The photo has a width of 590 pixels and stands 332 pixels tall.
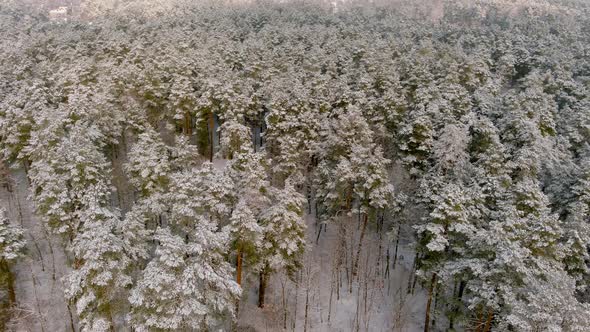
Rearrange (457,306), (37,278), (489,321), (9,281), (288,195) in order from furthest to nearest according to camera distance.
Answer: (37,278), (288,195), (9,281), (457,306), (489,321)

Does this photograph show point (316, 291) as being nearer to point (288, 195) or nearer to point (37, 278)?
point (288, 195)

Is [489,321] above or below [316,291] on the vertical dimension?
above

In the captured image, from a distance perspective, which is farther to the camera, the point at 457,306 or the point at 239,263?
the point at 239,263

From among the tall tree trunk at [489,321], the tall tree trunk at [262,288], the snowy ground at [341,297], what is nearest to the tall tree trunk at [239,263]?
the snowy ground at [341,297]

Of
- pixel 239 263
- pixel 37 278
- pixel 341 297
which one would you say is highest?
pixel 239 263

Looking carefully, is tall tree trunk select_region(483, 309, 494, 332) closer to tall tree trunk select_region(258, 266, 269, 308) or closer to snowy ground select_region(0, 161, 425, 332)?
snowy ground select_region(0, 161, 425, 332)

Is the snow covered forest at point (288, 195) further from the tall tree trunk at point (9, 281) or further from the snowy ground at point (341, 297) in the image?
the tall tree trunk at point (9, 281)

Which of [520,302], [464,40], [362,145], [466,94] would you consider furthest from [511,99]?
[464,40]

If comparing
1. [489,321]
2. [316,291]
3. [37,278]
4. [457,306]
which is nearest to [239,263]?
[316,291]

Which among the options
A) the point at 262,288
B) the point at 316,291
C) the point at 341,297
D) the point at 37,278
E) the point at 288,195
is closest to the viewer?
the point at 288,195

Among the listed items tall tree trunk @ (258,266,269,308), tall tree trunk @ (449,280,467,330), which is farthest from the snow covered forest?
tall tree trunk @ (449,280,467,330)
